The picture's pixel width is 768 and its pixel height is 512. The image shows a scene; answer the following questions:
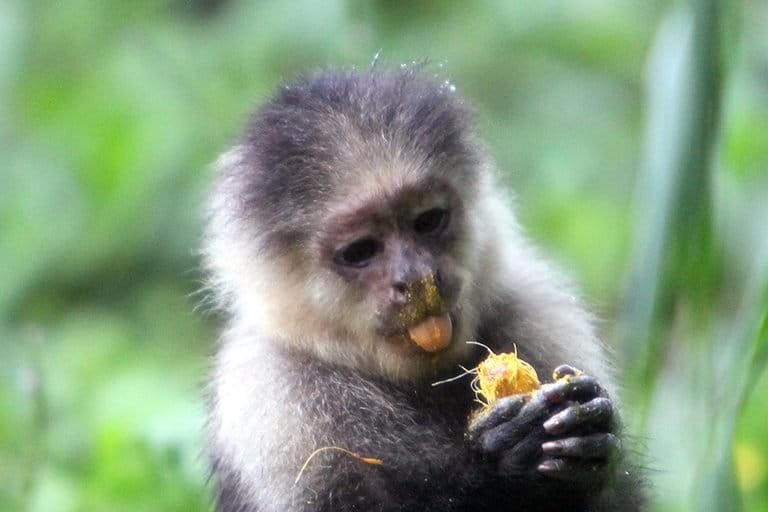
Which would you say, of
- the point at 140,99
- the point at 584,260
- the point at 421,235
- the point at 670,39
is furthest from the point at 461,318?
the point at 140,99

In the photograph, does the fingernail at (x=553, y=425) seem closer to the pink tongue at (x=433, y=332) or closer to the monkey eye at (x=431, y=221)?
the pink tongue at (x=433, y=332)

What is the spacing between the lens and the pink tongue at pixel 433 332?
Result: 11.8ft

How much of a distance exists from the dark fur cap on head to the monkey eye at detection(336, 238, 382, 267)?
5.5 inches

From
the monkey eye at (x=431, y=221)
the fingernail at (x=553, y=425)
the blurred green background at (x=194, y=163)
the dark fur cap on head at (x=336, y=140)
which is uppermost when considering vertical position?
the blurred green background at (x=194, y=163)

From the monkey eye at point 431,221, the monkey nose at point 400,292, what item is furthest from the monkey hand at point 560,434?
the monkey eye at point 431,221

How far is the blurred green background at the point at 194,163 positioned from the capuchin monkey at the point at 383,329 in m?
0.58

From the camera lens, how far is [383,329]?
3.71 meters

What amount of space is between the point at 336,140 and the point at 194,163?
3.31 metres

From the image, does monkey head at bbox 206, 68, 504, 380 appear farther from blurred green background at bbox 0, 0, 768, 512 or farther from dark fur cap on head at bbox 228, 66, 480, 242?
blurred green background at bbox 0, 0, 768, 512

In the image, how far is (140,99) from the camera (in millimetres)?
7086

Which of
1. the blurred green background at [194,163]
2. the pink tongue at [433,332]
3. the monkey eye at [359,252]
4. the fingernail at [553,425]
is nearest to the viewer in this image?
the fingernail at [553,425]

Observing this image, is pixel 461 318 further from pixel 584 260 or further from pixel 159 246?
pixel 159 246

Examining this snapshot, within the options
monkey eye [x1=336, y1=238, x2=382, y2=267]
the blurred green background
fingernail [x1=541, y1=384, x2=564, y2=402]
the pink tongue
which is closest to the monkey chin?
the pink tongue

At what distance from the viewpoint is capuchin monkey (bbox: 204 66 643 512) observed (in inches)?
134
